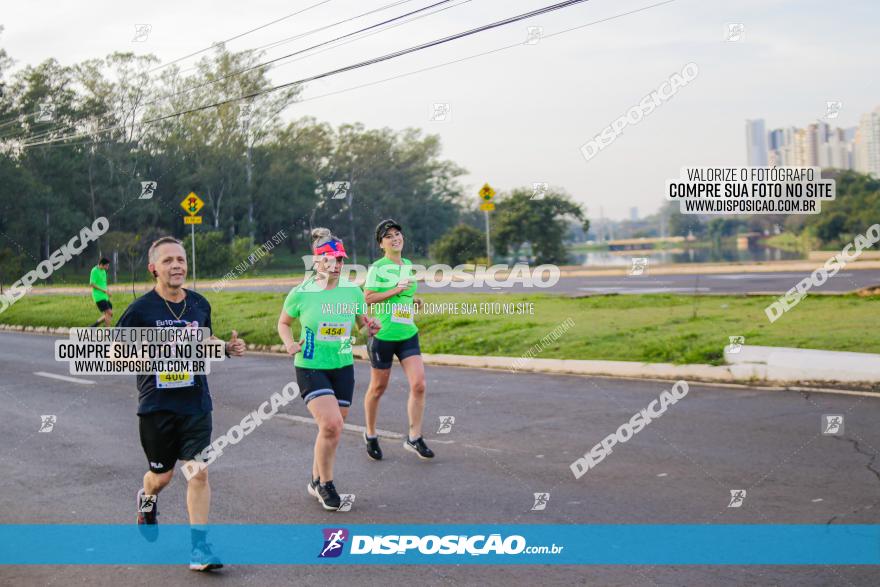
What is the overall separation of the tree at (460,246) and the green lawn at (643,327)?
1695 centimetres

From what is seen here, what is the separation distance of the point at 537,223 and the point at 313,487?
35401mm

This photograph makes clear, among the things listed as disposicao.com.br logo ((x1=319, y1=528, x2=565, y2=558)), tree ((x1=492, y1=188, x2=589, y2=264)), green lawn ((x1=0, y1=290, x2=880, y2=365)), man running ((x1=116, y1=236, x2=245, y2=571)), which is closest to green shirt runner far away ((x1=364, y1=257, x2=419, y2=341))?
disposicao.com.br logo ((x1=319, y1=528, x2=565, y2=558))

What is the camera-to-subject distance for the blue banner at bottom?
17.7ft

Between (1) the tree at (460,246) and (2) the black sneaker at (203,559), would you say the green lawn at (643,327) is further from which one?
(1) the tree at (460,246)

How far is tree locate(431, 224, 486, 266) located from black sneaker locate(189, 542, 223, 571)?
34.2 meters

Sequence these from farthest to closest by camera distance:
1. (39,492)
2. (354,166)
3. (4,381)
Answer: (354,166), (4,381), (39,492)

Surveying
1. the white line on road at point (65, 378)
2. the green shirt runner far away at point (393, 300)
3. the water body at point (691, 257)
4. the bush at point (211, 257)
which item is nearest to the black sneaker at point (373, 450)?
the green shirt runner far away at point (393, 300)

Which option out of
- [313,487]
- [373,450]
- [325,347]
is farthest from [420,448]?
[325,347]

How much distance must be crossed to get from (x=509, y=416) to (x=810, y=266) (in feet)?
83.4

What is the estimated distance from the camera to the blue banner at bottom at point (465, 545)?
5.39 meters

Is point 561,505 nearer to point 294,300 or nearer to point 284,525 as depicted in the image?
point 284,525

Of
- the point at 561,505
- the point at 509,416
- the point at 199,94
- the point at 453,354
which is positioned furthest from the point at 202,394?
the point at 199,94

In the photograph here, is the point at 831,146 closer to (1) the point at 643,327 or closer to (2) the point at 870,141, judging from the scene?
(2) the point at 870,141

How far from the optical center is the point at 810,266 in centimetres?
3225
